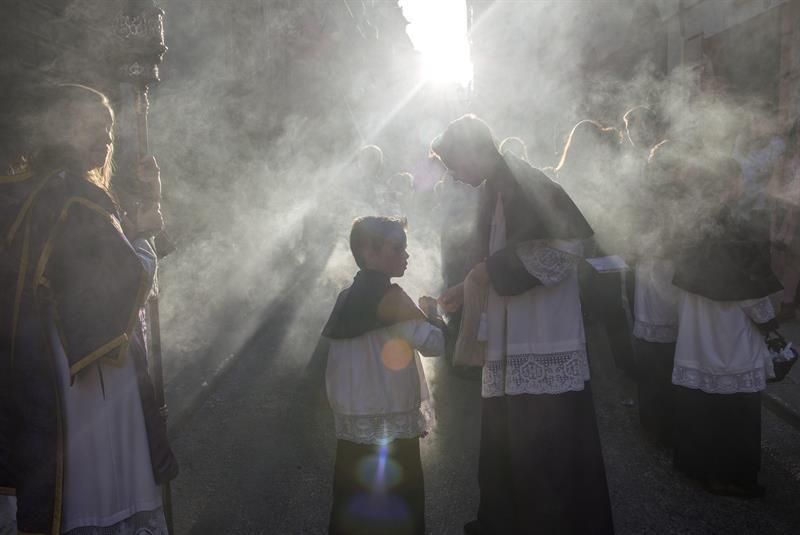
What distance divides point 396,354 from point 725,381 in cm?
187

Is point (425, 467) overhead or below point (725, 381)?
below

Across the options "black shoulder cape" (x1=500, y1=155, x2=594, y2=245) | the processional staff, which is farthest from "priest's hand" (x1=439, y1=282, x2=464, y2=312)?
the processional staff

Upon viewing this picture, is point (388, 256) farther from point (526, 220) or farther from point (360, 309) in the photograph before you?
point (526, 220)

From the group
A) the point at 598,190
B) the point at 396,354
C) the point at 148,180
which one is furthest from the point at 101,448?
the point at 598,190

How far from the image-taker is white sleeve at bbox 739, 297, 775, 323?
3316 mm

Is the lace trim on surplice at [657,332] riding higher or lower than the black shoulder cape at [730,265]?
lower

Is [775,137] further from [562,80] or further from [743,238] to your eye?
[562,80]

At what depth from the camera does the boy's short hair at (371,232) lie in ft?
8.74

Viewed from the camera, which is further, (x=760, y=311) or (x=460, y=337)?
(x=760, y=311)

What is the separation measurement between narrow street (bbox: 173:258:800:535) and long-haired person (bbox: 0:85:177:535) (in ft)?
2.59

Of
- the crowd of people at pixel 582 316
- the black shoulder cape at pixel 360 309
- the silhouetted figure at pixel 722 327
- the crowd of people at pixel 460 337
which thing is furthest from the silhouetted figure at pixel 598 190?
the black shoulder cape at pixel 360 309

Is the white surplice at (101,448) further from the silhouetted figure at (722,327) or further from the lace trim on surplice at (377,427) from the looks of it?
the silhouetted figure at (722,327)

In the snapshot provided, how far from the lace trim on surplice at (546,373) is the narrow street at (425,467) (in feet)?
2.69

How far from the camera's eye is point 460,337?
2.95 meters
